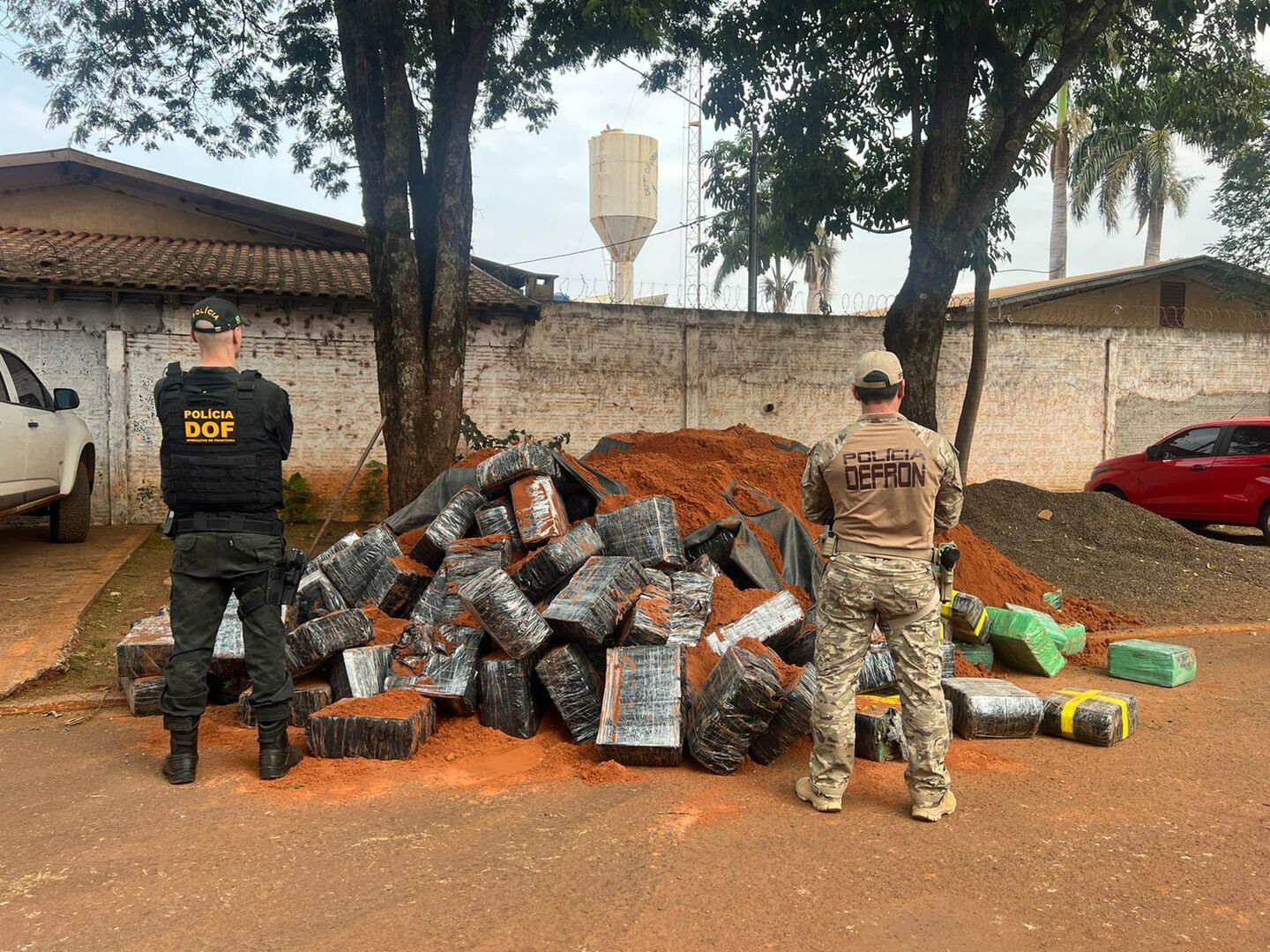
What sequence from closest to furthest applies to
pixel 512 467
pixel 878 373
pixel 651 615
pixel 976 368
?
pixel 878 373 → pixel 651 615 → pixel 512 467 → pixel 976 368

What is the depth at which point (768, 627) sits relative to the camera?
5094mm

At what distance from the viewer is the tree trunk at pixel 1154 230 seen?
32.5 metres

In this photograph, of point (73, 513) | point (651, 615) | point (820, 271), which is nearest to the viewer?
point (651, 615)

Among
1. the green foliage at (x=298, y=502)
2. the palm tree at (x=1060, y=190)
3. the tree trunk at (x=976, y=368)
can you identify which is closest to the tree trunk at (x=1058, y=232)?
the palm tree at (x=1060, y=190)

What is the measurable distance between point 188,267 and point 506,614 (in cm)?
992

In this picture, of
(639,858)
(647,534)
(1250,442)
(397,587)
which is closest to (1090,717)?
(647,534)

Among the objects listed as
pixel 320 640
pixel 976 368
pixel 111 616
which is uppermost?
pixel 976 368

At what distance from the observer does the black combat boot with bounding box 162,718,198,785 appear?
4125 mm

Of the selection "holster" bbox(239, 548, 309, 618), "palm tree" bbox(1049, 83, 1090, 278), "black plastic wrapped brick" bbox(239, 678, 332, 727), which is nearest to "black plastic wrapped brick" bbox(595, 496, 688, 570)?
"black plastic wrapped brick" bbox(239, 678, 332, 727)

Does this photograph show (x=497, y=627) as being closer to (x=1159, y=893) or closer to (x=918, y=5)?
(x=1159, y=893)

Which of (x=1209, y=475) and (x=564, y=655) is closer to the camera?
(x=564, y=655)

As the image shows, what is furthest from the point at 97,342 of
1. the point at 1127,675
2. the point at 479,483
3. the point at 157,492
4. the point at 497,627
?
the point at 1127,675

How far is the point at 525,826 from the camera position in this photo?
12.1 feet

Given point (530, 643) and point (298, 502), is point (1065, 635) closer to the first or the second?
point (530, 643)
